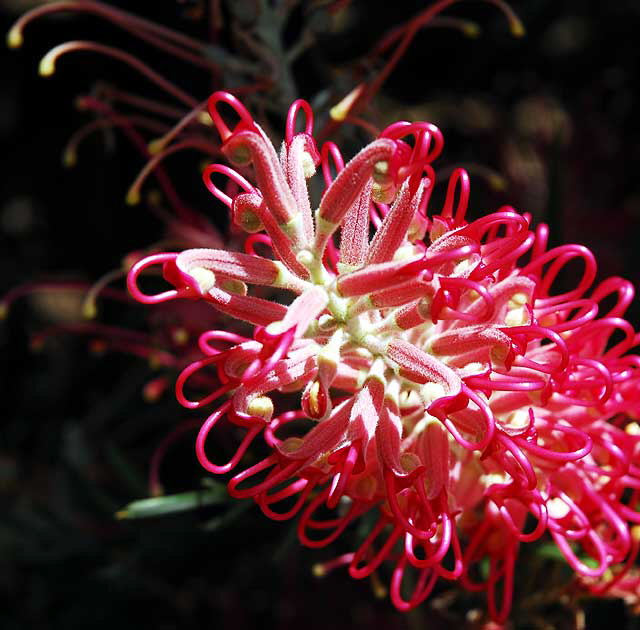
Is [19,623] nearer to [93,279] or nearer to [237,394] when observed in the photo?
[93,279]

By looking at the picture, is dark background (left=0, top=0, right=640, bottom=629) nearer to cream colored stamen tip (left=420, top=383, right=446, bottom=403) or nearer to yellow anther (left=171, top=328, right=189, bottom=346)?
yellow anther (left=171, top=328, right=189, bottom=346)

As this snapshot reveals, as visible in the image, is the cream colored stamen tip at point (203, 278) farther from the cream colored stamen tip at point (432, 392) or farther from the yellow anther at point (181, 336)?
the yellow anther at point (181, 336)

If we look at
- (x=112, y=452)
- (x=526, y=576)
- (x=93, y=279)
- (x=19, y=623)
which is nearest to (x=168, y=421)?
(x=112, y=452)

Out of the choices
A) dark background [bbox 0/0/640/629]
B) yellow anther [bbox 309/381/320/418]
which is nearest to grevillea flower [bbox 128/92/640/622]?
yellow anther [bbox 309/381/320/418]

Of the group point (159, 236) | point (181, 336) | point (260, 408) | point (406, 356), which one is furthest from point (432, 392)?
point (159, 236)

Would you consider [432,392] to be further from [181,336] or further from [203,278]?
[181,336]
